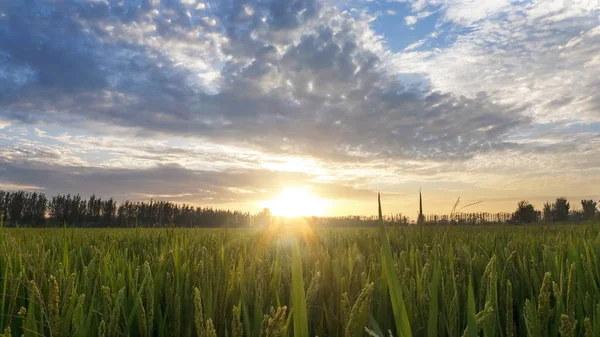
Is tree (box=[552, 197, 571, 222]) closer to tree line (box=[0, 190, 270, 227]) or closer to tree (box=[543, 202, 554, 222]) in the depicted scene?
tree (box=[543, 202, 554, 222])

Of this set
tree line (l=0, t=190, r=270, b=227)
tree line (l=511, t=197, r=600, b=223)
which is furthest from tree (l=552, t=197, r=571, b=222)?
tree line (l=0, t=190, r=270, b=227)

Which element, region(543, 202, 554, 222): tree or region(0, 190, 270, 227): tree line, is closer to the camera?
region(543, 202, 554, 222): tree

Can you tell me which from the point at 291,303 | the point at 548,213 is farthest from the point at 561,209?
the point at 291,303

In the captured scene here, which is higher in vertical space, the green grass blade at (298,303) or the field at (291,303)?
the green grass blade at (298,303)

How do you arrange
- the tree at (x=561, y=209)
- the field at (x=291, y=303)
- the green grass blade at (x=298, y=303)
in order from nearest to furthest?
the green grass blade at (x=298, y=303), the field at (x=291, y=303), the tree at (x=561, y=209)

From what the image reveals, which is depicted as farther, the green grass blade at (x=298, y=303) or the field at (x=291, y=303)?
the field at (x=291, y=303)

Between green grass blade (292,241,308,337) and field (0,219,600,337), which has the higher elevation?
green grass blade (292,241,308,337)

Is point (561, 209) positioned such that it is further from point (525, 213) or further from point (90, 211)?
point (90, 211)

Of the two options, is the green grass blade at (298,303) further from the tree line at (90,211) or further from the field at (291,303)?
the tree line at (90,211)

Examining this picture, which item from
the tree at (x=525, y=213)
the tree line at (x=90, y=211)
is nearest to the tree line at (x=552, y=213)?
the tree at (x=525, y=213)

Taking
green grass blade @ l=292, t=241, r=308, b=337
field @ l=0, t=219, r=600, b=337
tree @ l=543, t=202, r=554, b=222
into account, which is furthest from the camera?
tree @ l=543, t=202, r=554, b=222

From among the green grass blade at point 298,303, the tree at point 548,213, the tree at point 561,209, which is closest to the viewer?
the green grass blade at point 298,303

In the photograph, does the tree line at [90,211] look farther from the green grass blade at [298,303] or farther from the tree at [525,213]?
the green grass blade at [298,303]

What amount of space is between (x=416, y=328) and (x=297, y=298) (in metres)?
0.90
